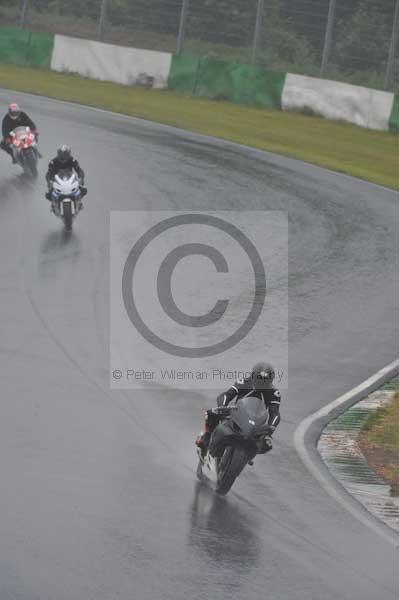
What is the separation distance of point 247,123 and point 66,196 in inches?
669

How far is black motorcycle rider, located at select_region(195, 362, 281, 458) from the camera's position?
35.7ft

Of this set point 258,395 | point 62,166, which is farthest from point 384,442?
point 62,166

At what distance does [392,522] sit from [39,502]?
138 inches

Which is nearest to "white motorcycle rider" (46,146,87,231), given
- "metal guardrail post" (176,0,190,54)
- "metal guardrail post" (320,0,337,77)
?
"metal guardrail post" (320,0,337,77)

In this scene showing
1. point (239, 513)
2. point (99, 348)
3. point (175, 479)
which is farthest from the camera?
point (99, 348)

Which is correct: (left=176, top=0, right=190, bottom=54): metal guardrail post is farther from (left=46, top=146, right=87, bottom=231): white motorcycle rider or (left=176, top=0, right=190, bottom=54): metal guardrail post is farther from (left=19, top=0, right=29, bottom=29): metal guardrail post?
(left=46, top=146, right=87, bottom=231): white motorcycle rider

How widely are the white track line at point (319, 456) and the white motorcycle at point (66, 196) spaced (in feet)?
26.7

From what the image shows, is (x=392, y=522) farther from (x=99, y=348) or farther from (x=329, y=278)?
(x=329, y=278)

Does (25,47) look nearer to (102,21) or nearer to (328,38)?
(102,21)

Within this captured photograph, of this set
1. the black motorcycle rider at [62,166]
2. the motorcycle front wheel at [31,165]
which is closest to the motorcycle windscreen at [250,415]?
the black motorcycle rider at [62,166]

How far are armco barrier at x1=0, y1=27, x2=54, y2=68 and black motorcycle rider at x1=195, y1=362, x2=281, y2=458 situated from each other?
34515 mm

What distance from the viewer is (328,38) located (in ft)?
136

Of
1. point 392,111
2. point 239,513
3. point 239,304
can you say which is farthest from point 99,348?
point 392,111

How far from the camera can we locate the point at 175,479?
11.3 m
